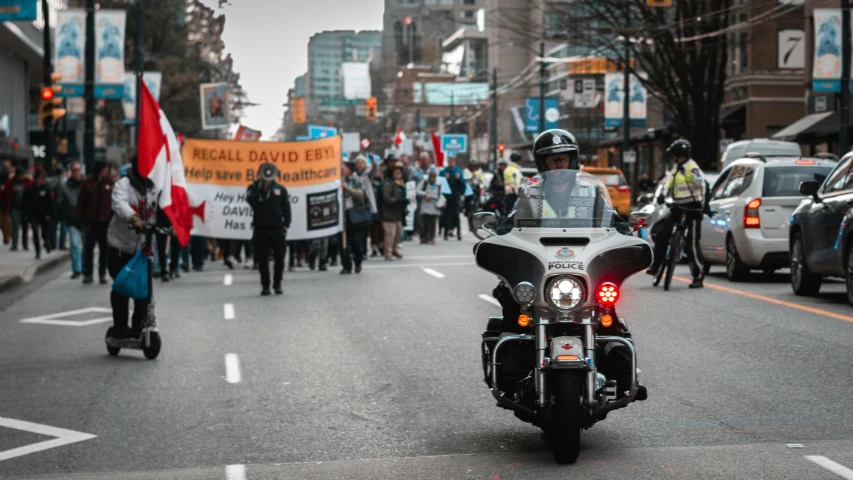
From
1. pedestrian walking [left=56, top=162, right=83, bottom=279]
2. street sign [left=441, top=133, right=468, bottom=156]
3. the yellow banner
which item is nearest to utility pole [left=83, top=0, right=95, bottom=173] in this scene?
pedestrian walking [left=56, top=162, right=83, bottom=279]

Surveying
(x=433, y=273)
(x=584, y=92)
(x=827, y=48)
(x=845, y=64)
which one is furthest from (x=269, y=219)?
(x=584, y=92)

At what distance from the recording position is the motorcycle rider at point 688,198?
1772 cm

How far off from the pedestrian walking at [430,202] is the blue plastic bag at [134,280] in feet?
65.6

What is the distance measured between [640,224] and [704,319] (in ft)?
21.9

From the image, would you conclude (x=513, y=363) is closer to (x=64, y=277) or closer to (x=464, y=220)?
(x=64, y=277)

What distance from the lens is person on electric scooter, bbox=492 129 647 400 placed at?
7.35m

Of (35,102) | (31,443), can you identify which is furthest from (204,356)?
(35,102)

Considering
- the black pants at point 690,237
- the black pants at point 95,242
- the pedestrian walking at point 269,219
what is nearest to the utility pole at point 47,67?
the black pants at point 95,242

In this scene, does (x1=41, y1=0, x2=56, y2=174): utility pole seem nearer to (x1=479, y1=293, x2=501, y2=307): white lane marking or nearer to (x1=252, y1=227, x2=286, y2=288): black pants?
(x1=252, y1=227, x2=286, y2=288): black pants

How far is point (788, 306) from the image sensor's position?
15234mm

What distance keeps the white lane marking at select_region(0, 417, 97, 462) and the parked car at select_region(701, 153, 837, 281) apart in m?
11.9

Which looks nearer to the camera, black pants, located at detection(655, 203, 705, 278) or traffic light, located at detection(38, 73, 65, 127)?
black pants, located at detection(655, 203, 705, 278)

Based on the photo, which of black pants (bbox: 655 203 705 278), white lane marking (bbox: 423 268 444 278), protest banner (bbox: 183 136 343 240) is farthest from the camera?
protest banner (bbox: 183 136 343 240)

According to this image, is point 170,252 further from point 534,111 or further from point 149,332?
point 534,111
